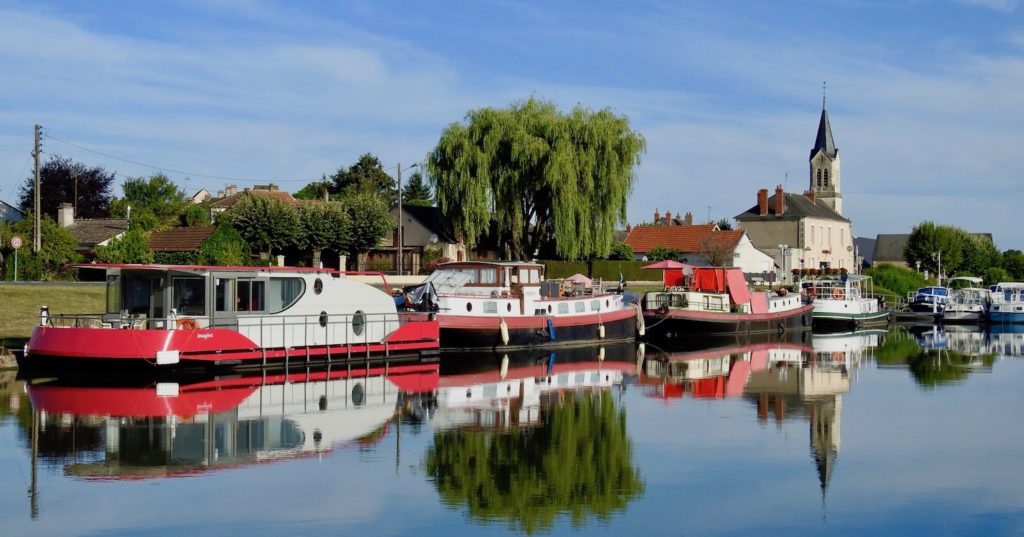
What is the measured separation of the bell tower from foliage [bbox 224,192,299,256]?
66376 mm

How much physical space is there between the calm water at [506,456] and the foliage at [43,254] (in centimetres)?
2303

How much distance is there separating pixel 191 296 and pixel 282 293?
2543 mm

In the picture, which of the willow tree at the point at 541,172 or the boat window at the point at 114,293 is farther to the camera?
the willow tree at the point at 541,172

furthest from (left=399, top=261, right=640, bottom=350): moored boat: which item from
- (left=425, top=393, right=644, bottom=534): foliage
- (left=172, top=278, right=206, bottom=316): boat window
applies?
(left=425, top=393, right=644, bottom=534): foliage

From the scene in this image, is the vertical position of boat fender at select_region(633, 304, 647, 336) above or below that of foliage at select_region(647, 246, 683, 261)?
below

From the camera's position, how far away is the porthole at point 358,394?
26.7 m

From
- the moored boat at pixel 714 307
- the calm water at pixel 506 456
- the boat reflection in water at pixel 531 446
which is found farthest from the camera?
the moored boat at pixel 714 307

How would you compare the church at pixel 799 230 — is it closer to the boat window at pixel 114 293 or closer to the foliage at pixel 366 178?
the foliage at pixel 366 178

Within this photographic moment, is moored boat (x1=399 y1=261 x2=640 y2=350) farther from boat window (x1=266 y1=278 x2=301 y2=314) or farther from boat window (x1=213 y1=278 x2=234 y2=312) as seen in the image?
boat window (x1=213 y1=278 x2=234 y2=312)

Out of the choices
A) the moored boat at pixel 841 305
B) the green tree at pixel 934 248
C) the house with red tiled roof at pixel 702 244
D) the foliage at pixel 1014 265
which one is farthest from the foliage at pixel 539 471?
the foliage at pixel 1014 265

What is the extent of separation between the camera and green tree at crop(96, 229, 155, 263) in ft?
182

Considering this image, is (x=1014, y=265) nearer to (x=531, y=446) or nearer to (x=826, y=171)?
(x=826, y=171)

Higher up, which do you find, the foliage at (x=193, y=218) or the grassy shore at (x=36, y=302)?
the foliage at (x=193, y=218)

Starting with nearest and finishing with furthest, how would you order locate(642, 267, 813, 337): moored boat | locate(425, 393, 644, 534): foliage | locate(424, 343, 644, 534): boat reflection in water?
locate(425, 393, 644, 534): foliage
locate(424, 343, 644, 534): boat reflection in water
locate(642, 267, 813, 337): moored boat
